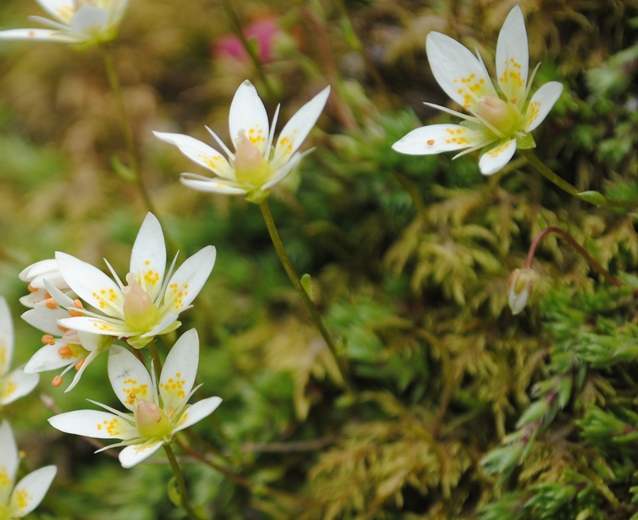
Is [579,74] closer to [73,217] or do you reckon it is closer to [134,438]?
[134,438]

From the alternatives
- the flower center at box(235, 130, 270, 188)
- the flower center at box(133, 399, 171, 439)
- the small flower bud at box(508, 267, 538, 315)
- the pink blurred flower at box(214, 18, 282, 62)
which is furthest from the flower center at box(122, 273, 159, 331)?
the pink blurred flower at box(214, 18, 282, 62)

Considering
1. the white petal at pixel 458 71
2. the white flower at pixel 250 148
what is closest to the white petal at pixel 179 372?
the white flower at pixel 250 148

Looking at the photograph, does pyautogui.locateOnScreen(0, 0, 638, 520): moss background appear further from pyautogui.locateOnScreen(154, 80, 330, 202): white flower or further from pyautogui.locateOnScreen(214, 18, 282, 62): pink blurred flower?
pyautogui.locateOnScreen(154, 80, 330, 202): white flower

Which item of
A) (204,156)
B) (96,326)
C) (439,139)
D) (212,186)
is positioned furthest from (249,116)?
(96,326)

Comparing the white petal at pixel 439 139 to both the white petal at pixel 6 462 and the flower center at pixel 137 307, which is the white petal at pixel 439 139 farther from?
the white petal at pixel 6 462

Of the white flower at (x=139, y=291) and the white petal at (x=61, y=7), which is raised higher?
the white petal at (x=61, y=7)

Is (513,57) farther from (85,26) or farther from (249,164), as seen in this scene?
(85,26)
